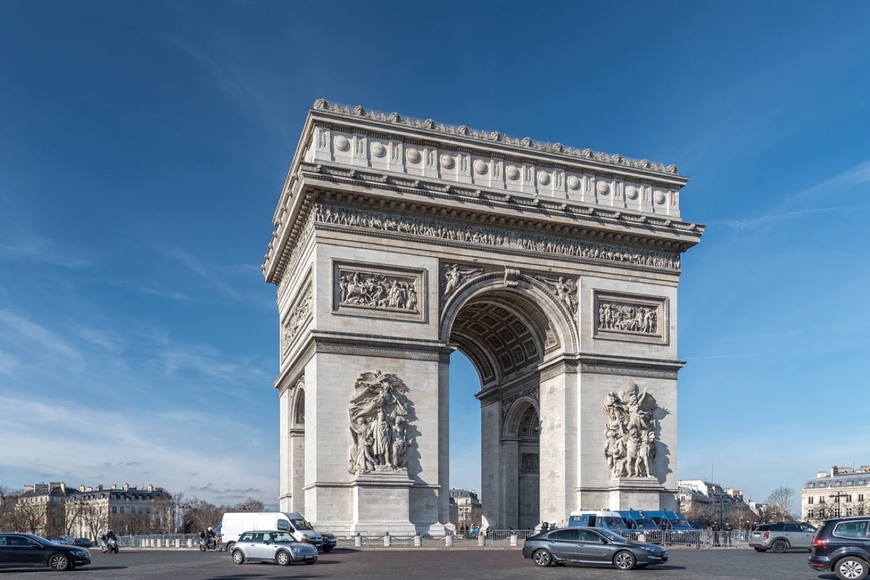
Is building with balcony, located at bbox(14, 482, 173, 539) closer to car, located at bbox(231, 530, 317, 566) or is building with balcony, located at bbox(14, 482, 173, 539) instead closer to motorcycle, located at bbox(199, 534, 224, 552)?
motorcycle, located at bbox(199, 534, 224, 552)

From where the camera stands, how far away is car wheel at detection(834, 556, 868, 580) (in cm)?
2078

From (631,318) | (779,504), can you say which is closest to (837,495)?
(779,504)

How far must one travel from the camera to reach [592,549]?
26453mm

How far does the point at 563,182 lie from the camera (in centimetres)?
4222

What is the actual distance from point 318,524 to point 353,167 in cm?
1446

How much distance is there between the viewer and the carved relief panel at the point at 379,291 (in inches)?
1483

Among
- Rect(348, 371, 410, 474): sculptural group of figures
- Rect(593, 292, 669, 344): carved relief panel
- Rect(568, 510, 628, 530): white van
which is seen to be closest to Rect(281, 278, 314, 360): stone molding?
Rect(348, 371, 410, 474): sculptural group of figures

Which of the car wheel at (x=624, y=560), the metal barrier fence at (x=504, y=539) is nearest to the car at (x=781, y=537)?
the metal barrier fence at (x=504, y=539)

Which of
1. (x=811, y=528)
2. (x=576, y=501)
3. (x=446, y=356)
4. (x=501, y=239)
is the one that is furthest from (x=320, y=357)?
(x=811, y=528)

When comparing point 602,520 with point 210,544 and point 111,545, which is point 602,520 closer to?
point 210,544

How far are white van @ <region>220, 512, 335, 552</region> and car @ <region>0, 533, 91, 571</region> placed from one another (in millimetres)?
6342

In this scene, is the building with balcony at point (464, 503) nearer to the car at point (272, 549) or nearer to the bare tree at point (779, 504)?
the bare tree at point (779, 504)

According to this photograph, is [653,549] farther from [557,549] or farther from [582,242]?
[582,242]

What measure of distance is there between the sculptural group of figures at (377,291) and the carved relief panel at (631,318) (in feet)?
29.9
